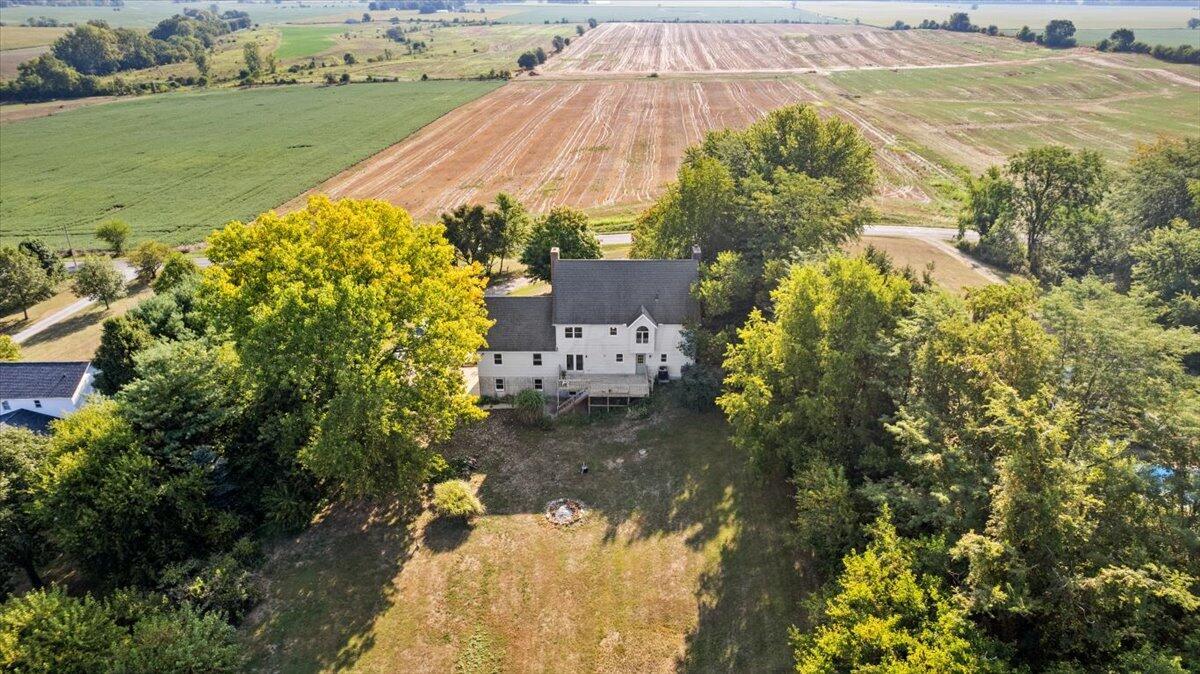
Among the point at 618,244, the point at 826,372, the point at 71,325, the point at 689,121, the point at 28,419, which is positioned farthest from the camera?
the point at 689,121

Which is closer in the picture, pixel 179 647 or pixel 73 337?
pixel 179 647

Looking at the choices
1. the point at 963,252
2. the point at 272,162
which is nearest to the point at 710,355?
the point at 963,252

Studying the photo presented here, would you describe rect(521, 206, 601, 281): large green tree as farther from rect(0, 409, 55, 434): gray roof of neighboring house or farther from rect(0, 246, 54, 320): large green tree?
rect(0, 246, 54, 320): large green tree

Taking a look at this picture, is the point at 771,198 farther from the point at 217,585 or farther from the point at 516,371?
→ the point at 217,585

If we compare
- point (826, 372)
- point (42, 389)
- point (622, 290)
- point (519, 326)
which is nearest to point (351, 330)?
point (519, 326)

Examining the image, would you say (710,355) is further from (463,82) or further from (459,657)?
(463,82)

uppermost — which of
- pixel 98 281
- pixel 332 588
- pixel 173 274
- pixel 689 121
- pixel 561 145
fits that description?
pixel 689 121
